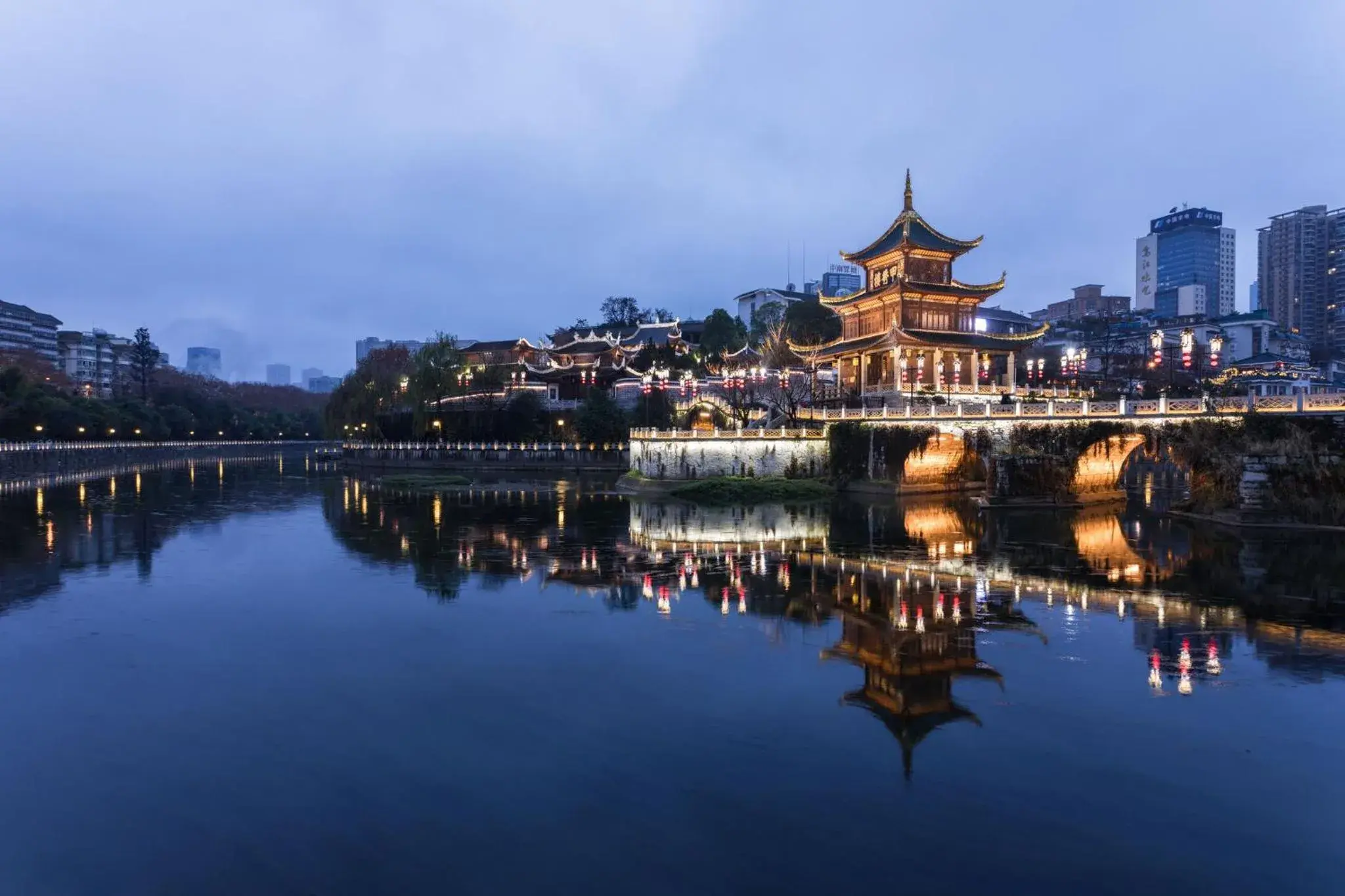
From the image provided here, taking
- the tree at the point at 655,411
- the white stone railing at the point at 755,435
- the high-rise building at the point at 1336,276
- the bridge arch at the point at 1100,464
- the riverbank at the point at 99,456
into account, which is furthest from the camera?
the high-rise building at the point at 1336,276

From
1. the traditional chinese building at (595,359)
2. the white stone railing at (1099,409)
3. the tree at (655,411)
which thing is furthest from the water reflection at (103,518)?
the white stone railing at (1099,409)

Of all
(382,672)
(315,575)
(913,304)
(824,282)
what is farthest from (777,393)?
(824,282)

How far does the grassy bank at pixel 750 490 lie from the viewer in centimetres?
4362

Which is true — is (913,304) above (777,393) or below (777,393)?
above

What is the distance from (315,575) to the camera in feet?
80.7

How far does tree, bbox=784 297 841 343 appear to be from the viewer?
75.1 m

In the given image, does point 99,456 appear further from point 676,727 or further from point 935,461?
point 676,727

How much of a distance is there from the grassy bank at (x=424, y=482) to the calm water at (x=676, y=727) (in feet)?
93.8

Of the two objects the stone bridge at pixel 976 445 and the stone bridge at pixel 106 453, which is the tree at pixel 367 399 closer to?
the stone bridge at pixel 106 453

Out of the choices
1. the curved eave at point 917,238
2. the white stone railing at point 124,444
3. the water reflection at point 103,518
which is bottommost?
the water reflection at point 103,518

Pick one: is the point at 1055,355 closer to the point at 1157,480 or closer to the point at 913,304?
the point at 1157,480

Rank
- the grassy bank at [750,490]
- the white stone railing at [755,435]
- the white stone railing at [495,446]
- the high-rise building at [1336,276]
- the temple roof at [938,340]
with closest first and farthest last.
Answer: the grassy bank at [750,490], the white stone railing at [755,435], the temple roof at [938,340], the white stone railing at [495,446], the high-rise building at [1336,276]

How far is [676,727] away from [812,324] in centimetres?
6819

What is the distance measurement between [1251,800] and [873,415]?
3631cm
